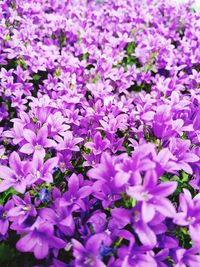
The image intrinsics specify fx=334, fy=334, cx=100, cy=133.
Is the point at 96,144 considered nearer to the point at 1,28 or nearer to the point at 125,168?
the point at 125,168

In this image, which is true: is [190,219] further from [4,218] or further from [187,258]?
[4,218]

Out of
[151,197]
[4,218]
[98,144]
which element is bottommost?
[4,218]

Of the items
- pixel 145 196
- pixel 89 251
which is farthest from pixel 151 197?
pixel 89 251

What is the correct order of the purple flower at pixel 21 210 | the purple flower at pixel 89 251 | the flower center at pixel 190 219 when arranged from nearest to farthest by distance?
the purple flower at pixel 89 251, the flower center at pixel 190 219, the purple flower at pixel 21 210

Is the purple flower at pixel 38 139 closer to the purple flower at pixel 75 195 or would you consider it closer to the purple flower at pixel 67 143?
the purple flower at pixel 67 143

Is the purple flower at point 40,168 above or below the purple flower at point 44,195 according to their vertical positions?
above

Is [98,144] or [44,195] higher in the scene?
[98,144]

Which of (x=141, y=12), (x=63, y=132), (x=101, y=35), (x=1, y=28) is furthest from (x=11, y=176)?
(x=141, y=12)

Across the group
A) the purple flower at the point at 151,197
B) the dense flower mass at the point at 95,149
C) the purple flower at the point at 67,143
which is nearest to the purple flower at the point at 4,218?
the dense flower mass at the point at 95,149

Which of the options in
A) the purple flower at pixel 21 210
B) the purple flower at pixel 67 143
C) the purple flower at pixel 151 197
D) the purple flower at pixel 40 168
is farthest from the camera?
the purple flower at pixel 67 143
